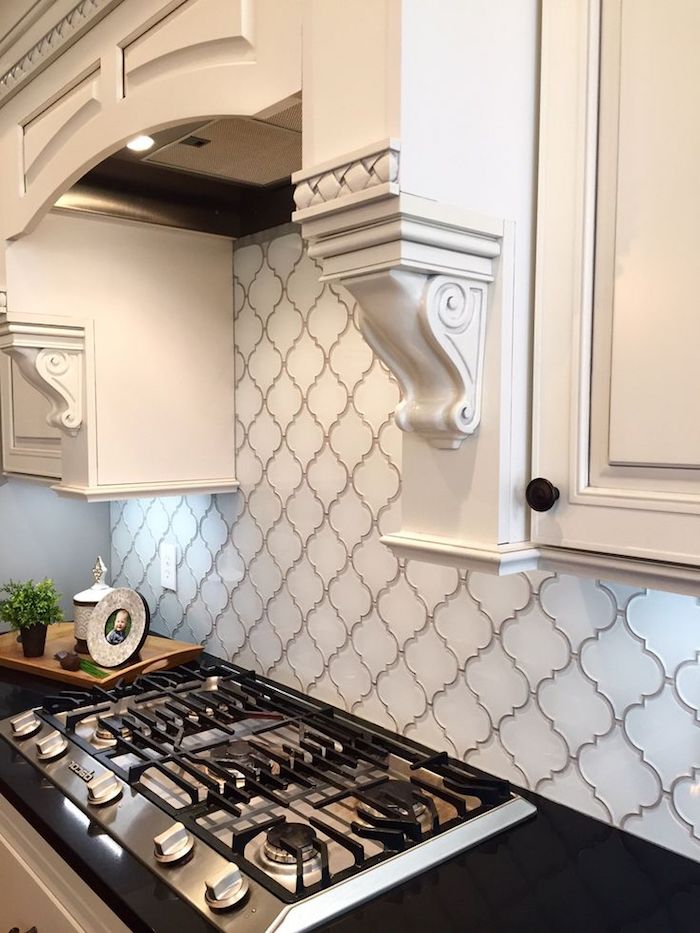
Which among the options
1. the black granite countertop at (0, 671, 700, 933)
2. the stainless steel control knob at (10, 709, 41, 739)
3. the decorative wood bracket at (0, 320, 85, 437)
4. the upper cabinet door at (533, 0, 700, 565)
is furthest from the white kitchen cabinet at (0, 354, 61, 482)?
the upper cabinet door at (533, 0, 700, 565)

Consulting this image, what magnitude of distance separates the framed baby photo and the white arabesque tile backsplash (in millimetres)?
203

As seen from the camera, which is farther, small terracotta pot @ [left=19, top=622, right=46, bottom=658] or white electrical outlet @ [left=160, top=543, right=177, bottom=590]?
white electrical outlet @ [left=160, top=543, right=177, bottom=590]

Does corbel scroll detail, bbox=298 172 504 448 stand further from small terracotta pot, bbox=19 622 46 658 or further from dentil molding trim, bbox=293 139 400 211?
small terracotta pot, bbox=19 622 46 658

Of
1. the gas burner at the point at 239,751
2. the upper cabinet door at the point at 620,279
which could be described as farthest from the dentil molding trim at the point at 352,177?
the gas burner at the point at 239,751

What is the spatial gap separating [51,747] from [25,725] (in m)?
0.14

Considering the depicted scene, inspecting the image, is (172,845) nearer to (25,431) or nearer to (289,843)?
(289,843)

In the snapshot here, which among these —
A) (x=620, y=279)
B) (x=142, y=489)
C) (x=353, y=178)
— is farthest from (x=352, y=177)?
(x=142, y=489)

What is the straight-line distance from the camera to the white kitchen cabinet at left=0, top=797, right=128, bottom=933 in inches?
43.7

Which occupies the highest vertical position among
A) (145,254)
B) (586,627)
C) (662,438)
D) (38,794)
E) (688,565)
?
(145,254)

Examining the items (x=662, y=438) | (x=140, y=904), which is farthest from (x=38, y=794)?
(x=662, y=438)

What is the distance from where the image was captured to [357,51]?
813 mm

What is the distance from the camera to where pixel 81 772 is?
52.2 inches

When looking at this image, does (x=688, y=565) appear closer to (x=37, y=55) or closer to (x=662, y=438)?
(x=662, y=438)

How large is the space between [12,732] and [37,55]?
1.30 metres
